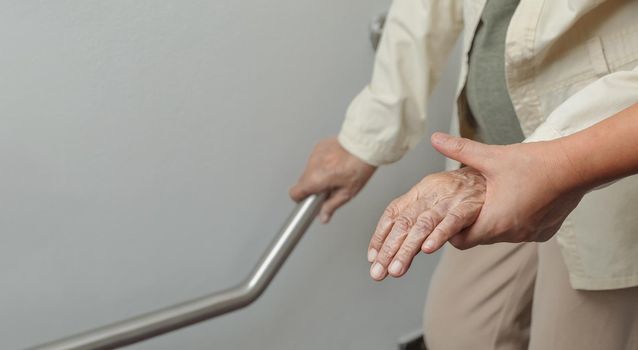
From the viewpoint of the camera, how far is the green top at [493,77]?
2.50 ft

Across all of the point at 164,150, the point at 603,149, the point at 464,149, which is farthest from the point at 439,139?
the point at 164,150

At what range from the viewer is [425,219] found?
57 cm

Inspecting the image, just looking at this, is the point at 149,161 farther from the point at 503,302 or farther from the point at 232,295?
the point at 503,302

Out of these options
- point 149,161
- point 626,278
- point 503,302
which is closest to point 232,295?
point 149,161

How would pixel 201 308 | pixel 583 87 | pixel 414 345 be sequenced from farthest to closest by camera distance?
1. pixel 414 345
2. pixel 201 308
3. pixel 583 87

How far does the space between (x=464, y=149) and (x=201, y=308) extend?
1.42ft

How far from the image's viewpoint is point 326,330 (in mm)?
1341

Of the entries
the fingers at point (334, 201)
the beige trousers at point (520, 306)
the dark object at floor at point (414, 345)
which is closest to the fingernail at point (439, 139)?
the beige trousers at point (520, 306)

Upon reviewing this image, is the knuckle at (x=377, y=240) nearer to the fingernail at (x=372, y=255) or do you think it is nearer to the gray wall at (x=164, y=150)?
the fingernail at (x=372, y=255)

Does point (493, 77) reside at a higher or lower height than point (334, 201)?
higher

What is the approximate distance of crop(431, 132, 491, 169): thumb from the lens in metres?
0.58

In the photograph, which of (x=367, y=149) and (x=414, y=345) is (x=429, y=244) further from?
(x=414, y=345)

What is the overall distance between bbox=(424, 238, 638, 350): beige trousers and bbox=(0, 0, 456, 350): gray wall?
0.31 metres

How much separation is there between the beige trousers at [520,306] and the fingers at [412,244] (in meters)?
0.26
